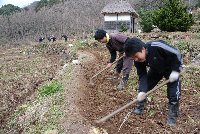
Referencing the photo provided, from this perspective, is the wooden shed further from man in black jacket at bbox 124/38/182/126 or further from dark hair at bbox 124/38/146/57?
dark hair at bbox 124/38/146/57

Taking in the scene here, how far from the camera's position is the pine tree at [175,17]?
10008 millimetres

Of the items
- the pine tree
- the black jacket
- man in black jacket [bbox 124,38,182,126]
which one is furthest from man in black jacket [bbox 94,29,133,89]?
the pine tree

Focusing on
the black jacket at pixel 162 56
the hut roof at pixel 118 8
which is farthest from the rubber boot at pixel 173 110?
the hut roof at pixel 118 8

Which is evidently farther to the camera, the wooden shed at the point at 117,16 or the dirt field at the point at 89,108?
the wooden shed at the point at 117,16

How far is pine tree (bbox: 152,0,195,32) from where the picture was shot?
1001cm

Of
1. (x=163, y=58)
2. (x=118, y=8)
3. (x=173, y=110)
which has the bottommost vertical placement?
(x=173, y=110)

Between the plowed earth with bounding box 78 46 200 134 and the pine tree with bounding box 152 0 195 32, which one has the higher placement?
the pine tree with bounding box 152 0 195 32

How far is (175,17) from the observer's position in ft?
33.3

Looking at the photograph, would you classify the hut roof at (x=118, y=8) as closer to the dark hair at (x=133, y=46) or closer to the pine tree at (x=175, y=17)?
the pine tree at (x=175, y=17)

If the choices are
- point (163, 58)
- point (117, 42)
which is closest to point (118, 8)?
point (117, 42)

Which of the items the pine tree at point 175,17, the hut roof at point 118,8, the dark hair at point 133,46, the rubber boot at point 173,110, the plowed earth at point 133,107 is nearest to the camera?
the dark hair at point 133,46

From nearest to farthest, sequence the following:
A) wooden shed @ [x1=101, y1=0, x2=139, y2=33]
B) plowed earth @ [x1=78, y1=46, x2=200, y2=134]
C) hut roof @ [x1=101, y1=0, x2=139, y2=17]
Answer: plowed earth @ [x1=78, y1=46, x2=200, y2=134]
hut roof @ [x1=101, y1=0, x2=139, y2=17]
wooden shed @ [x1=101, y1=0, x2=139, y2=33]

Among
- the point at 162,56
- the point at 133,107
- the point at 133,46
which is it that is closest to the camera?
the point at 133,46

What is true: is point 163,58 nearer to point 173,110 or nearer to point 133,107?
point 173,110
